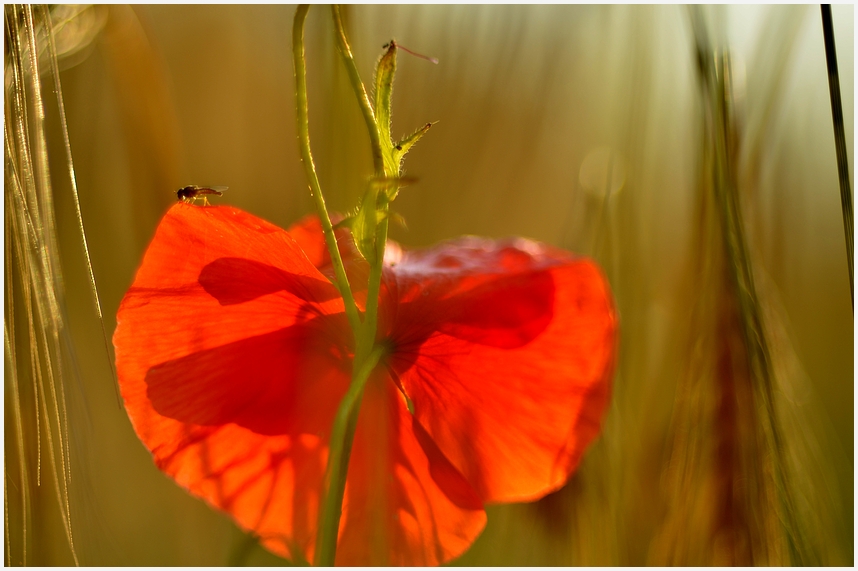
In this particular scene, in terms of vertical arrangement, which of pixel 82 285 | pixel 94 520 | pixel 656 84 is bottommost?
pixel 94 520

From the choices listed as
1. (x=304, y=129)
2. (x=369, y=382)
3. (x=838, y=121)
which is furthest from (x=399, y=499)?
(x=838, y=121)

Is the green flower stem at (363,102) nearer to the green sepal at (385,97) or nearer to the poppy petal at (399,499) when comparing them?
the green sepal at (385,97)

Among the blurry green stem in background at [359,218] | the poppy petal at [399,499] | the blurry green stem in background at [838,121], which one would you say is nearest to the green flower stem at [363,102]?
the blurry green stem in background at [359,218]

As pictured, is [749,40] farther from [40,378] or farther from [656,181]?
[40,378]

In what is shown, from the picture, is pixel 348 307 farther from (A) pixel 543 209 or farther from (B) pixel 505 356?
(A) pixel 543 209

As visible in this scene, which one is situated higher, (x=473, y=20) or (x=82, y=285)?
(x=473, y=20)

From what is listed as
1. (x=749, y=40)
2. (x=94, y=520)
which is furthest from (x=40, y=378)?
(x=749, y=40)

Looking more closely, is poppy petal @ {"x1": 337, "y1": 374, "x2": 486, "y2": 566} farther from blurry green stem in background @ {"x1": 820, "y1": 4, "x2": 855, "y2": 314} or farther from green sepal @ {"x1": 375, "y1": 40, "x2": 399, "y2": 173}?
blurry green stem in background @ {"x1": 820, "y1": 4, "x2": 855, "y2": 314}
